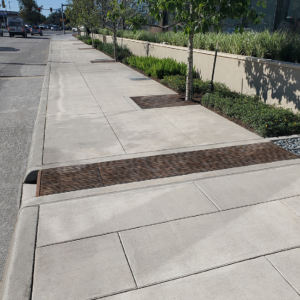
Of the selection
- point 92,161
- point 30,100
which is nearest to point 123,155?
point 92,161

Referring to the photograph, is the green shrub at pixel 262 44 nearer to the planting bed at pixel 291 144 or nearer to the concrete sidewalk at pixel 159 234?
the planting bed at pixel 291 144

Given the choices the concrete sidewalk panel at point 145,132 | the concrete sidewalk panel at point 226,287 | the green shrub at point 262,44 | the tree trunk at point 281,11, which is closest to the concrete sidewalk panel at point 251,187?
the concrete sidewalk panel at point 226,287

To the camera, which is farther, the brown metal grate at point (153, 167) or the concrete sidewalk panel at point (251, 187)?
the brown metal grate at point (153, 167)

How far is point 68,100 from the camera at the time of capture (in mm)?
9445

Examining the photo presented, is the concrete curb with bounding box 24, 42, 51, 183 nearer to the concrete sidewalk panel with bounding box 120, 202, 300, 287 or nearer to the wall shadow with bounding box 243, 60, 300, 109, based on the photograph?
the concrete sidewalk panel with bounding box 120, 202, 300, 287

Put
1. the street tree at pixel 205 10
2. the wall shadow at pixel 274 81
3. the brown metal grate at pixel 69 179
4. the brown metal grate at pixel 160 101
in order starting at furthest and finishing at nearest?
1. the brown metal grate at pixel 160 101
2. the wall shadow at pixel 274 81
3. the street tree at pixel 205 10
4. the brown metal grate at pixel 69 179

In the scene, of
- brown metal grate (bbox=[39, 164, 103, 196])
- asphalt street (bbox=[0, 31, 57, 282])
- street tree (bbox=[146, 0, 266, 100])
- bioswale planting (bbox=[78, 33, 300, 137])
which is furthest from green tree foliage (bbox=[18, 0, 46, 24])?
brown metal grate (bbox=[39, 164, 103, 196])

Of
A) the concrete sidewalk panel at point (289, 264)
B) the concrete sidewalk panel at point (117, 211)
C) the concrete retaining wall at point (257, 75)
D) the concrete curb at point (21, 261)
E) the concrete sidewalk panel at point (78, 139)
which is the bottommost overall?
the concrete curb at point (21, 261)

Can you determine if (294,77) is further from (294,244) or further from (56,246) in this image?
(56,246)

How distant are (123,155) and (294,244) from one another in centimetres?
311

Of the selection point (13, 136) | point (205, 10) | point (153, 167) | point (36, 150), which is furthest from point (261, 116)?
point (13, 136)

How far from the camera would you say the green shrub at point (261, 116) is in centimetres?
651

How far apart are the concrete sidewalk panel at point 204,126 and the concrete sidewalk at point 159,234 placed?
23cm

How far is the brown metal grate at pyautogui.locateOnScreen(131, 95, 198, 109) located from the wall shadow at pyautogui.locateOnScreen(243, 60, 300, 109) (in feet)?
5.94
